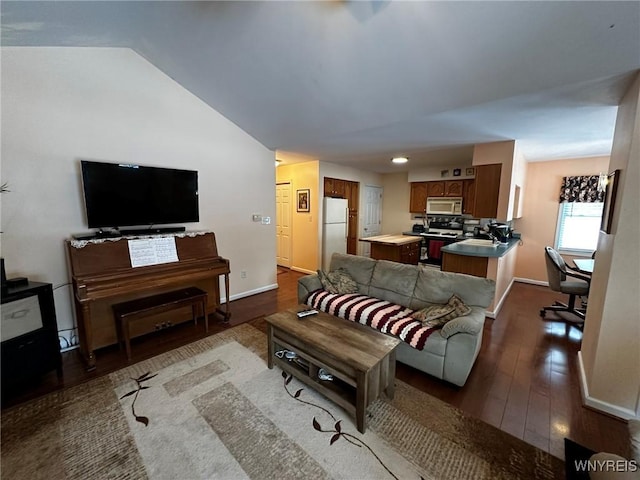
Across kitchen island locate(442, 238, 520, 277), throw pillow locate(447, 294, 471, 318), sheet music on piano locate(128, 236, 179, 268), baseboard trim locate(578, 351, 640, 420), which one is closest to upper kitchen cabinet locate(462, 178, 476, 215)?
kitchen island locate(442, 238, 520, 277)

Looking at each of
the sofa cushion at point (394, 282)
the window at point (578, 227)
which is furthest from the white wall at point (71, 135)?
the window at point (578, 227)

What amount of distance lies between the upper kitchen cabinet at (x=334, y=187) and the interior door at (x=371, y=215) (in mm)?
809

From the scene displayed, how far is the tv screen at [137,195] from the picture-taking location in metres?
2.50

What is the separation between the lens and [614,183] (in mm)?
1912

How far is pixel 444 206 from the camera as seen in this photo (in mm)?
5738

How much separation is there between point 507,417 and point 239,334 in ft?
8.17

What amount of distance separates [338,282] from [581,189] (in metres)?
4.76

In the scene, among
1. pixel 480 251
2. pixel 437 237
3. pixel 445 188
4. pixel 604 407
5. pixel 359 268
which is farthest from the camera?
pixel 445 188

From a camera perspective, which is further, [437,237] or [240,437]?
[437,237]

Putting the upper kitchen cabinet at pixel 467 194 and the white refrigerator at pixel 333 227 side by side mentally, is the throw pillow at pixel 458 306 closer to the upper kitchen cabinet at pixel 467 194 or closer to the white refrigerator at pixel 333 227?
the white refrigerator at pixel 333 227

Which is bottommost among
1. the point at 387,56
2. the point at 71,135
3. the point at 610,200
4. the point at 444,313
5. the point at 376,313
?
the point at 376,313

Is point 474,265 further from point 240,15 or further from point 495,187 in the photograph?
point 240,15

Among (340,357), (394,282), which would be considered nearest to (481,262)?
(394,282)

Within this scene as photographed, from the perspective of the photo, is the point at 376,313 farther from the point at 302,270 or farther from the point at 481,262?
the point at 302,270
